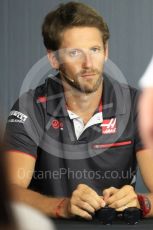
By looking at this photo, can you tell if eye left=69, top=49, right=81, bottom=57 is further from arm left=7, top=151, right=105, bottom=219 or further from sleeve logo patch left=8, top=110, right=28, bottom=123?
arm left=7, top=151, right=105, bottom=219

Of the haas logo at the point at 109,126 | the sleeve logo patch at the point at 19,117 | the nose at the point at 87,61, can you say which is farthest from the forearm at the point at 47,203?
the nose at the point at 87,61

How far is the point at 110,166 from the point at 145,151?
5.4 inches

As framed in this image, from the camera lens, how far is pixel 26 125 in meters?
1.57

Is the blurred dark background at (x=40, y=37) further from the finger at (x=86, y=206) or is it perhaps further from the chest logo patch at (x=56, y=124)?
the finger at (x=86, y=206)

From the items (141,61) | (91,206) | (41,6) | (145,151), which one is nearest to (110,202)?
(91,206)

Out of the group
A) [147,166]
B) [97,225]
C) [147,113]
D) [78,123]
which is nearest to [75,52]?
[78,123]

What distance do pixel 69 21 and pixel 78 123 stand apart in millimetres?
354

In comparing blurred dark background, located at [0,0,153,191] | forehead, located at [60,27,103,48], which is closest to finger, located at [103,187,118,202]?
forehead, located at [60,27,103,48]

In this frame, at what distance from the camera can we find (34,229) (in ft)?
0.75

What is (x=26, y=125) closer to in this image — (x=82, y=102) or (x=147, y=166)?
(x=82, y=102)

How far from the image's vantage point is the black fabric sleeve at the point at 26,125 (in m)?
1.53

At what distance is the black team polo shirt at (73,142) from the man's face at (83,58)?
0.07m

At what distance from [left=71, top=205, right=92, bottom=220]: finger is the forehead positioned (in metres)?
0.63

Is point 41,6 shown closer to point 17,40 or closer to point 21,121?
point 17,40
